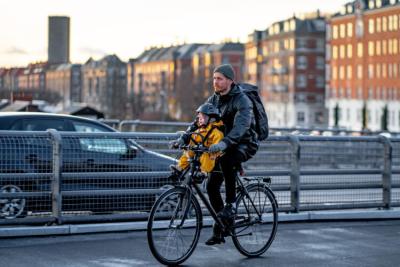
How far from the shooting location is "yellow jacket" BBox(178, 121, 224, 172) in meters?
9.31

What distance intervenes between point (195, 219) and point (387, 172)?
583 cm

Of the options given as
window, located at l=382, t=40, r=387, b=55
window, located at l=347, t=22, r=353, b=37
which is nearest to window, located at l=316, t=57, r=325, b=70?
window, located at l=347, t=22, r=353, b=37

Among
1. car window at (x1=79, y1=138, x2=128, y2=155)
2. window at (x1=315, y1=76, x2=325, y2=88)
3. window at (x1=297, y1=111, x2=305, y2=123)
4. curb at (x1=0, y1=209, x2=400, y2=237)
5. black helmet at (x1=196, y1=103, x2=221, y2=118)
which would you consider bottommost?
curb at (x1=0, y1=209, x2=400, y2=237)

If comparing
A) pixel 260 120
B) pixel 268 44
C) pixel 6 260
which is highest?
pixel 268 44

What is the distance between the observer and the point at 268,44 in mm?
147500

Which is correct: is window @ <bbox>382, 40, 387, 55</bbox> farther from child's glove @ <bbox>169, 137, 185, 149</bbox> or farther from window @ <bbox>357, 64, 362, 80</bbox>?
child's glove @ <bbox>169, 137, 185, 149</bbox>

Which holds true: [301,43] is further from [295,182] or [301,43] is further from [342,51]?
[295,182]

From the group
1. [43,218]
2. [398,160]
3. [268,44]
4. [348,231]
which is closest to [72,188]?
[43,218]

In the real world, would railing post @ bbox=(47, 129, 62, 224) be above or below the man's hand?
below

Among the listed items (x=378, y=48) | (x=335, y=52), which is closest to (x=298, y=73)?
(x=335, y=52)

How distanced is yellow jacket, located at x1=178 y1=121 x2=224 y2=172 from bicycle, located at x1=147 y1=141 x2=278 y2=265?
6cm

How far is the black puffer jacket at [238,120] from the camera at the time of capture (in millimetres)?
9430

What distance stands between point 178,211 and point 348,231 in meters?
3.87

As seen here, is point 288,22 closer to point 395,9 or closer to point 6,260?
point 395,9
